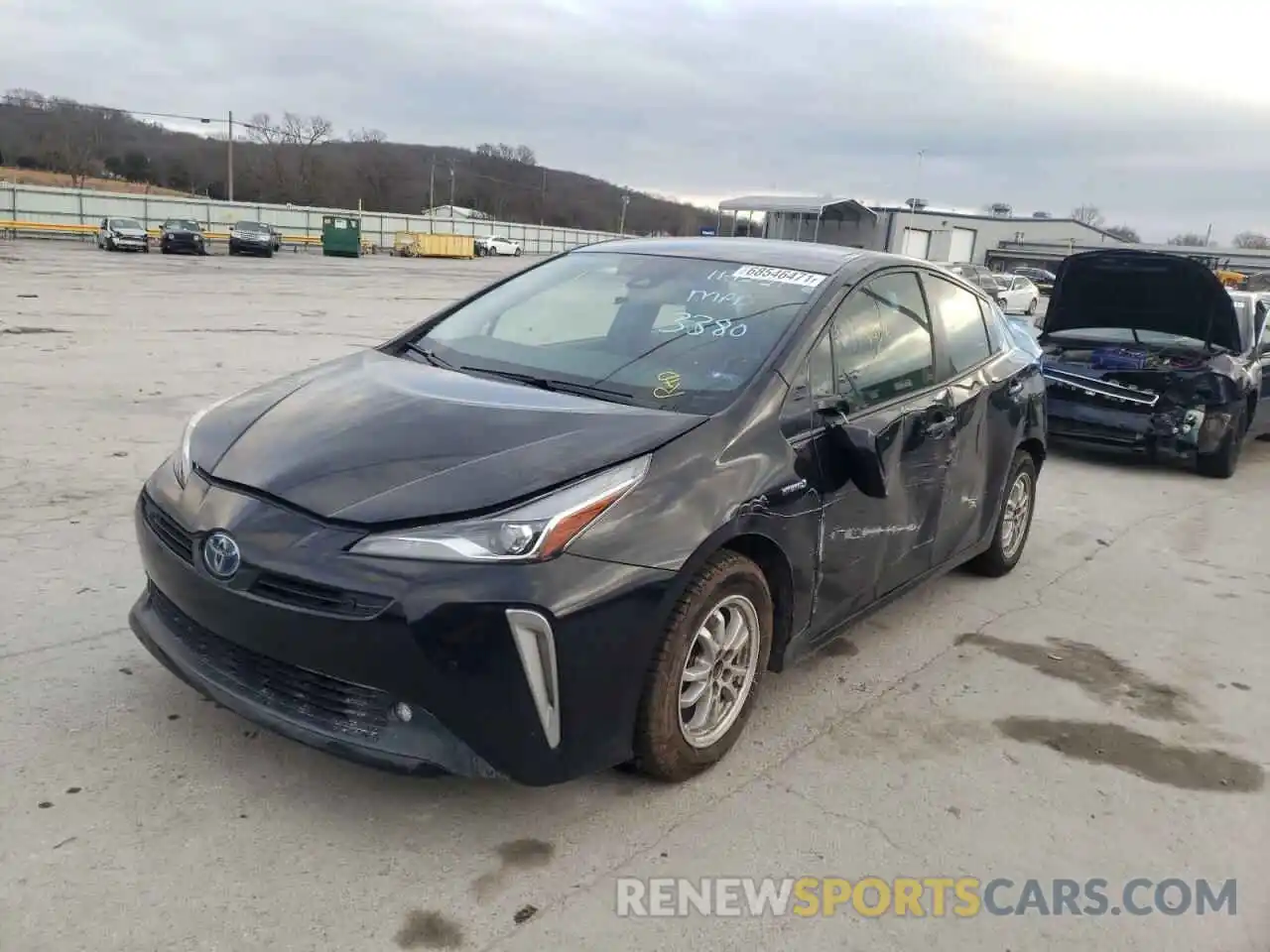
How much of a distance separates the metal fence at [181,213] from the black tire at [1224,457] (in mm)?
30122

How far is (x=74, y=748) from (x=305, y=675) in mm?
961

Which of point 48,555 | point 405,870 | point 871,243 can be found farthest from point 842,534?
point 871,243

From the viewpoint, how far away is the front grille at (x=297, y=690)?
2.59m

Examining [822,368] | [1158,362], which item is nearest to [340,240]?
[1158,362]

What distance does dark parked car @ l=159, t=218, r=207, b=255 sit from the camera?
124 ft

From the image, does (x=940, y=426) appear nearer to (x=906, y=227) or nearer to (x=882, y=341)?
(x=882, y=341)

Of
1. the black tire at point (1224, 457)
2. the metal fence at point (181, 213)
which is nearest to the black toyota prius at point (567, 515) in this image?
the black tire at point (1224, 457)

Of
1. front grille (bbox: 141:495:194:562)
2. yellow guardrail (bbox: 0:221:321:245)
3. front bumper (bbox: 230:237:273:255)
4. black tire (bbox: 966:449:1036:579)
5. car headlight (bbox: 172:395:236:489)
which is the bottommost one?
yellow guardrail (bbox: 0:221:321:245)

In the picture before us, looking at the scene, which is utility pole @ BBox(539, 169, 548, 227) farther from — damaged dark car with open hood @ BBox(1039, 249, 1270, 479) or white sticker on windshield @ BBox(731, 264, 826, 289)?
white sticker on windshield @ BBox(731, 264, 826, 289)

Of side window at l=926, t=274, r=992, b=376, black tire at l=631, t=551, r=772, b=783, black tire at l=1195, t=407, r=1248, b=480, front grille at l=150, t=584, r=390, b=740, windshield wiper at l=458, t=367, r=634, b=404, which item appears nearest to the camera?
front grille at l=150, t=584, r=390, b=740

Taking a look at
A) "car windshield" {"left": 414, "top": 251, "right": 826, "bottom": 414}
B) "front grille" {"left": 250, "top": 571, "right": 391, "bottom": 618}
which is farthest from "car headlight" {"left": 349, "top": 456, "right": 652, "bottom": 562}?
"car windshield" {"left": 414, "top": 251, "right": 826, "bottom": 414}

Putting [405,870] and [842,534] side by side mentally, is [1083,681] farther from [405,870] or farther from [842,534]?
[405,870]

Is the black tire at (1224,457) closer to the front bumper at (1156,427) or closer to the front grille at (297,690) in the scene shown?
the front bumper at (1156,427)

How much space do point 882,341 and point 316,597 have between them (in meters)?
2.43
